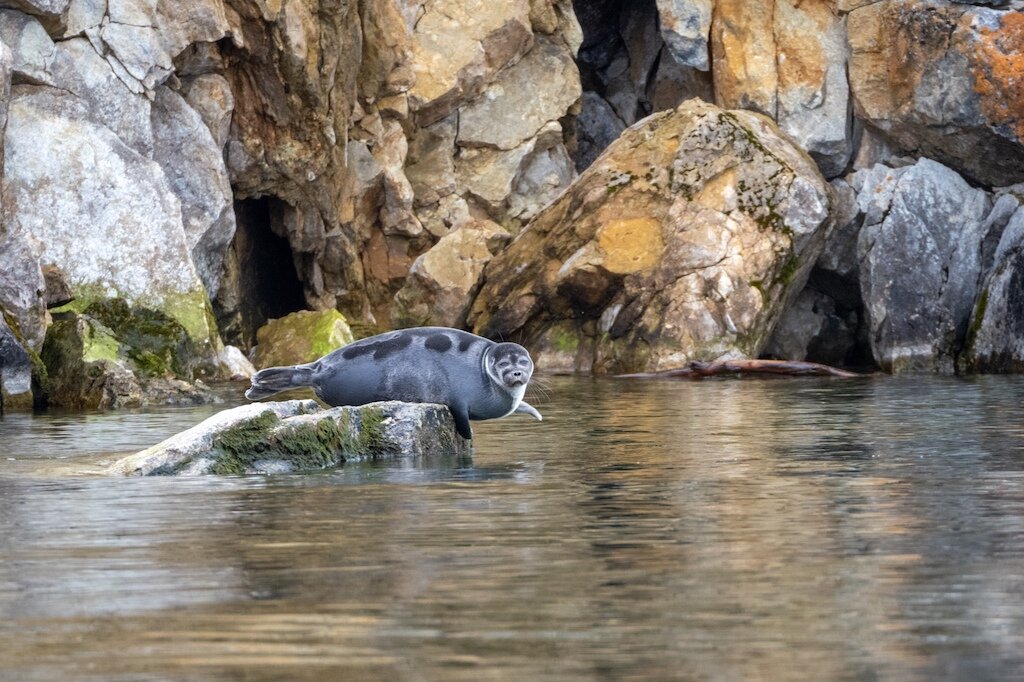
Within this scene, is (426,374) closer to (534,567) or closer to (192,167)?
(534,567)

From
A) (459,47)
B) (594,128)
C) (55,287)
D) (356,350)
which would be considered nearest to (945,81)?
(459,47)

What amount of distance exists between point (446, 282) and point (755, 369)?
208 inches

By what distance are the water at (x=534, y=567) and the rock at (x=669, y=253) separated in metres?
11.5

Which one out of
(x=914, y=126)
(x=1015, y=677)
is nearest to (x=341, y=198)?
(x=914, y=126)

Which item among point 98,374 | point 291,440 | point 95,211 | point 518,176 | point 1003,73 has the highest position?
point 1003,73

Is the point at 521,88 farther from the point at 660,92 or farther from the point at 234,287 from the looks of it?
the point at 234,287

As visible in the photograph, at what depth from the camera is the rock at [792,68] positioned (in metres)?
24.9

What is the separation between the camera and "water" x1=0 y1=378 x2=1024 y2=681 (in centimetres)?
401

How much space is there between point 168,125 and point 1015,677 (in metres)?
18.6

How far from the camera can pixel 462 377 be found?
10.2 metres

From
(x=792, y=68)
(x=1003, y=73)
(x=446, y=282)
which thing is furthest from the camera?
(x=792, y=68)

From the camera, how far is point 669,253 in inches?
871

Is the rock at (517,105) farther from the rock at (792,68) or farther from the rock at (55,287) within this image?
the rock at (55,287)

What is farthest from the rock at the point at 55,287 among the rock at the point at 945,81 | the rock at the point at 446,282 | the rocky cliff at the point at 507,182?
the rock at the point at 945,81
